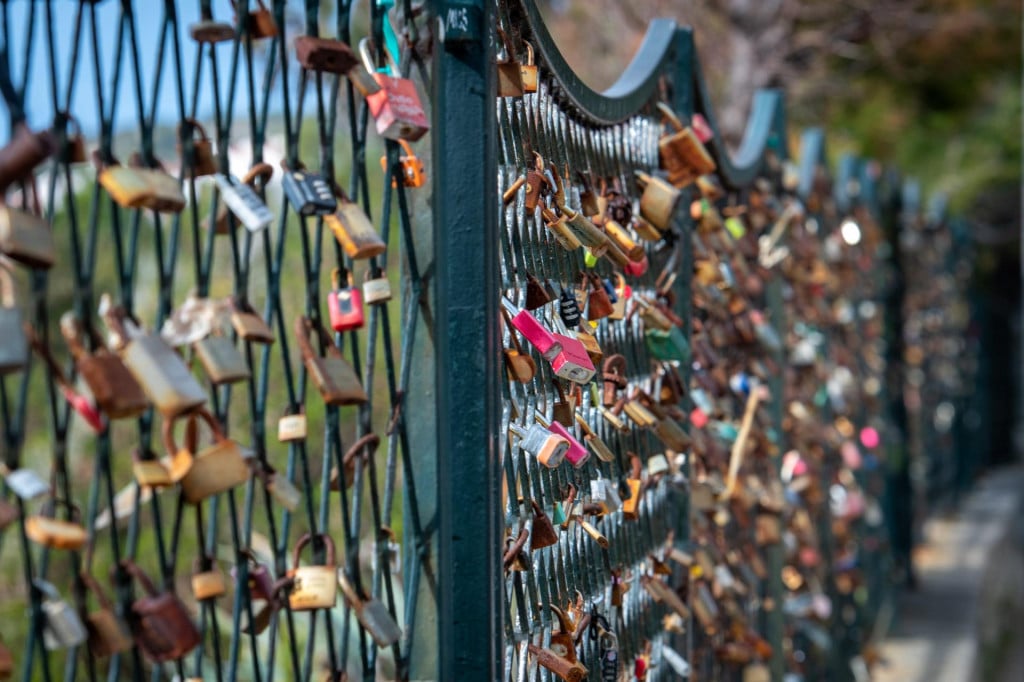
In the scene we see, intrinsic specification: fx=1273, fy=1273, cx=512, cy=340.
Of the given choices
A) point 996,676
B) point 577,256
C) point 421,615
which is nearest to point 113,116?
point 421,615

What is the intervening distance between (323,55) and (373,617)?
56 centimetres

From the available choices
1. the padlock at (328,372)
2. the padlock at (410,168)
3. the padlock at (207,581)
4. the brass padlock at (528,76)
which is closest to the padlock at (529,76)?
the brass padlock at (528,76)

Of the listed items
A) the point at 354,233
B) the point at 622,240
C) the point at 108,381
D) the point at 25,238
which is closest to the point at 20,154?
the point at 25,238

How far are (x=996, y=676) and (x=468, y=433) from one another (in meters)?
4.80

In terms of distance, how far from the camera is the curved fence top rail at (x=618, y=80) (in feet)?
5.47

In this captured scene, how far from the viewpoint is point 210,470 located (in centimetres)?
106

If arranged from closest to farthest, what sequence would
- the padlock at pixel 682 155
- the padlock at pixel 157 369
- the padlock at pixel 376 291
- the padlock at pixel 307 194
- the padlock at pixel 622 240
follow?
1. the padlock at pixel 157 369
2. the padlock at pixel 307 194
3. the padlock at pixel 376 291
4. the padlock at pixel 622 240
5. the padlock at pixel 682 155

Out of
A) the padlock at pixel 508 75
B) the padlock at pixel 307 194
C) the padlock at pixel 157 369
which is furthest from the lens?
the padlock at pixel 508 75

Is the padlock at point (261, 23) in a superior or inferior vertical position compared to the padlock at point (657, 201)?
superior

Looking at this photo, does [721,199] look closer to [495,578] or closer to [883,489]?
[495,578]

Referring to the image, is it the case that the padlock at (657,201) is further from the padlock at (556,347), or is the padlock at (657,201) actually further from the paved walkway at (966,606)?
the paved walkway at (966,606)

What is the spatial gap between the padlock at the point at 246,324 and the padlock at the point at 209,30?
0.75 feet

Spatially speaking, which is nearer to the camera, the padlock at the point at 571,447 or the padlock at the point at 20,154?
the padlock at the point at 20,154

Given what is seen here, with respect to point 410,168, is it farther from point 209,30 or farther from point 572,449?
point 572,449
